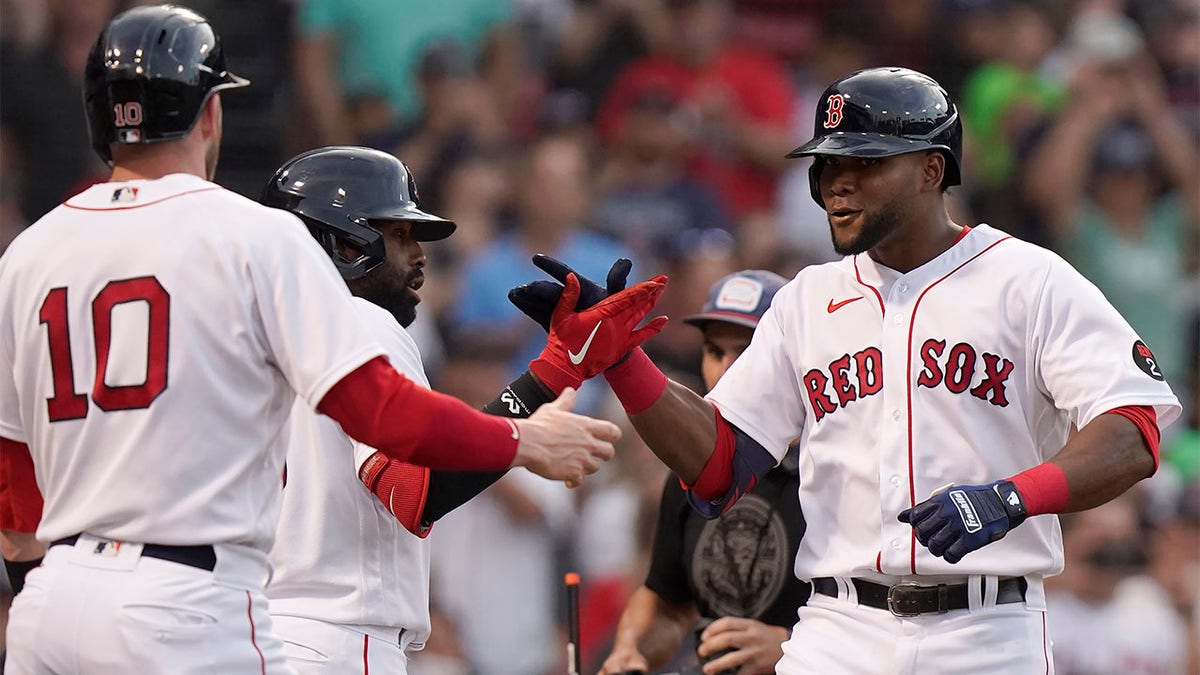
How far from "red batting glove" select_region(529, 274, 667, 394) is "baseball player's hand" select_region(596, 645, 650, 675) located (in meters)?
1.29

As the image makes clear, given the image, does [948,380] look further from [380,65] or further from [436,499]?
[380,65]

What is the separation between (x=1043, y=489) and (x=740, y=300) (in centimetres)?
163

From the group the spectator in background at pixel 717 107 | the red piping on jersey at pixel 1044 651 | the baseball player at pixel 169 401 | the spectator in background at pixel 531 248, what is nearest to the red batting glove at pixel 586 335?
the baseball player at pixel 169 401

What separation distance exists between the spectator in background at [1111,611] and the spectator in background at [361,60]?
419 cm

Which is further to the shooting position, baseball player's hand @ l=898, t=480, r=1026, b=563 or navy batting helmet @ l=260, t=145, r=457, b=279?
navy batting helmet @ l=260, t=145, r=457, b=279

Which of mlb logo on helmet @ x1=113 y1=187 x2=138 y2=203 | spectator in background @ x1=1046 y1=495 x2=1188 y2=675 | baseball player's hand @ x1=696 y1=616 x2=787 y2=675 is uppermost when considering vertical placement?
mlb logo on helmet @ x1=113 y1=187 x2=138 y2=203

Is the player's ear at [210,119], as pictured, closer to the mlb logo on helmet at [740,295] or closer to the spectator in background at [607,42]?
the mlb logo on helmet at [740,295]

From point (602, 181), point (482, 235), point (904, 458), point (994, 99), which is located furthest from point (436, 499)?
point (994, 99)

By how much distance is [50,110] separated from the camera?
8383 millimetres

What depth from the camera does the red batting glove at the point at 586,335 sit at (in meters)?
4.03

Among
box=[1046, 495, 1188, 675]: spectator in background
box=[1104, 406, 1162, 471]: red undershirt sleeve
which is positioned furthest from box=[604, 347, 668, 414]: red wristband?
box=[1046, 495, 1188, 675]: spectator in background

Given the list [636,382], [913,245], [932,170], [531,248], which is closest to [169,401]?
[636,382]

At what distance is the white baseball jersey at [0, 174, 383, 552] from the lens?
318cm

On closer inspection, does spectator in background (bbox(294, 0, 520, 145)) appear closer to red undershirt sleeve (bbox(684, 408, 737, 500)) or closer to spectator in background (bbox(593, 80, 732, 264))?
spectator in background (bbox(593, 80, 732, 264))
